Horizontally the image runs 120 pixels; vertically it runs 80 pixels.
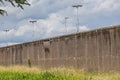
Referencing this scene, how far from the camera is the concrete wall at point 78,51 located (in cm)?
3300

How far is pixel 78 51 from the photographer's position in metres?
39.4

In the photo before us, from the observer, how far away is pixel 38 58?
162 feet

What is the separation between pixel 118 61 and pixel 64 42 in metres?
10.5

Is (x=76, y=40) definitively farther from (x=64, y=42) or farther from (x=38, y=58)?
(x=38, y=58)

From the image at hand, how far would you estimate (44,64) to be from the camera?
4769 cm

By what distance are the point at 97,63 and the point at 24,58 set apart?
1931cm

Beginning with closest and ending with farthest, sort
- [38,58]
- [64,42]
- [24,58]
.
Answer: [64,42] < [38,58] < [24,58]

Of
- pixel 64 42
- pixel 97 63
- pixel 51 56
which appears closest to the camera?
pixel 97 63

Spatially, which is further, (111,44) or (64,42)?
(64,42)

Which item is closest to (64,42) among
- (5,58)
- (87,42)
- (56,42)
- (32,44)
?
(56,42)

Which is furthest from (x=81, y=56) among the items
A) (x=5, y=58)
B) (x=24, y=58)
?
(x=5, y=58)

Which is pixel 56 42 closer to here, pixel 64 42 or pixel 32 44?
pixel 64 42

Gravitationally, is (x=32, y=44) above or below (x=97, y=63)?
above

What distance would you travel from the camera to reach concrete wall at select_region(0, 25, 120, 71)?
3300 cm
